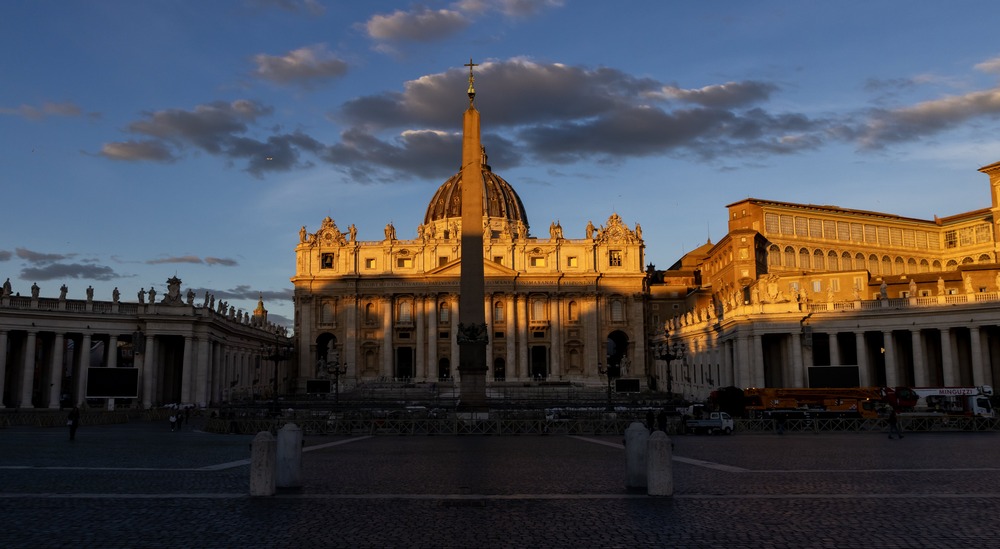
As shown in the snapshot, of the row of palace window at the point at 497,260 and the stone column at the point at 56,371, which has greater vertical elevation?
the row of palace window at the point at 497,260

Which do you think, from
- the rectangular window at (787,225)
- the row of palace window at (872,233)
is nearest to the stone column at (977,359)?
the row of palace window at (872,233)

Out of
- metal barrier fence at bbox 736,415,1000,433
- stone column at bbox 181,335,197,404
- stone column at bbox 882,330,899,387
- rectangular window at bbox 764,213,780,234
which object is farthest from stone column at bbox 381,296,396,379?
metal barrier fence at bbox 736,415,1000,433

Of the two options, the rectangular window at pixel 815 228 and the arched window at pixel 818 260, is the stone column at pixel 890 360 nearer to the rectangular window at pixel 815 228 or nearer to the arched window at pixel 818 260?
the arched window at pixel 818 260

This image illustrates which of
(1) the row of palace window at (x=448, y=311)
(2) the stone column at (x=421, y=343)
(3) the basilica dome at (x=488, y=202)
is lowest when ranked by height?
(2) the stone column at (x=421, y=343)

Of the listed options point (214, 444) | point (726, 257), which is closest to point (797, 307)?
point (726, 257)

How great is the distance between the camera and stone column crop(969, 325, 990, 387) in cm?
4759

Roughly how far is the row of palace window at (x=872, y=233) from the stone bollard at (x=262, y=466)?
73214 millimetres

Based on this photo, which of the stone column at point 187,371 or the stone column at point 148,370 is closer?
the stone column at point 148,370

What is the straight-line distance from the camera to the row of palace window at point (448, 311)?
91188 mm

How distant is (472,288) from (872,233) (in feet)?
221

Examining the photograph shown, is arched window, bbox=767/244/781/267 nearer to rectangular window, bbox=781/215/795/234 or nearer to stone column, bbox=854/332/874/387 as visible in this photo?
rectangular window, bbox=781/215/795/234

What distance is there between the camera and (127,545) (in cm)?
970

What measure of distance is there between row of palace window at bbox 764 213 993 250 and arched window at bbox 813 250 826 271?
170cm

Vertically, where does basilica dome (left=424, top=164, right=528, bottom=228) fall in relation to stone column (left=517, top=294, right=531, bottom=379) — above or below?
above
